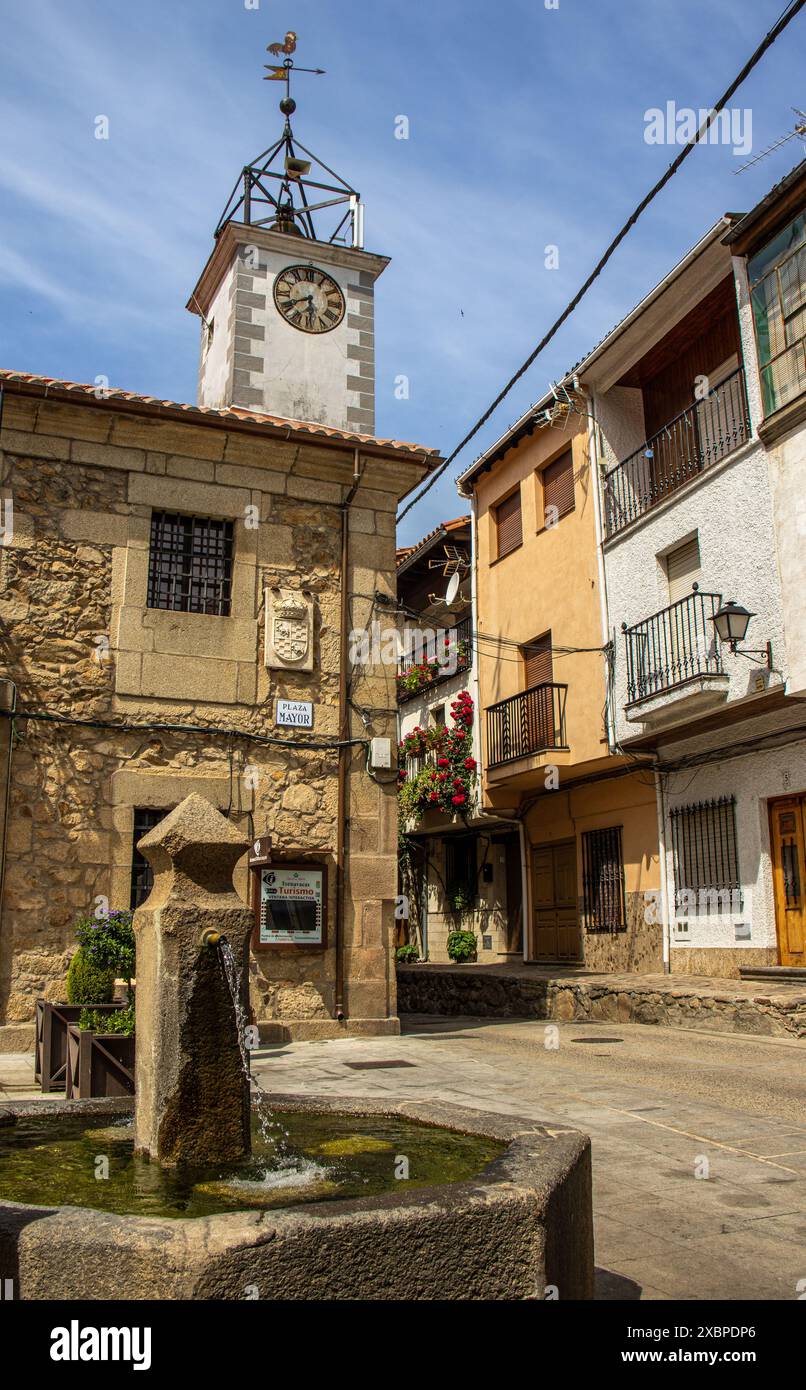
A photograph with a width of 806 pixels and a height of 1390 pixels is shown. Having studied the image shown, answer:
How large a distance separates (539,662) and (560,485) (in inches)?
117

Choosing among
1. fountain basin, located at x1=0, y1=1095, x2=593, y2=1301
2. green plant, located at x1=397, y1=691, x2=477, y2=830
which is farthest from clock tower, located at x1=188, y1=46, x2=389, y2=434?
fountain basin, located at x1=0, y1=1095, x2=593, y2=1301

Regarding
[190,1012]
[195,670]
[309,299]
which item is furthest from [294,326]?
[190,1012]

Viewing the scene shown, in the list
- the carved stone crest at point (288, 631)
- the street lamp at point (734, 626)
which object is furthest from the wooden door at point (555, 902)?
the carved stone crest at point (288, 631)

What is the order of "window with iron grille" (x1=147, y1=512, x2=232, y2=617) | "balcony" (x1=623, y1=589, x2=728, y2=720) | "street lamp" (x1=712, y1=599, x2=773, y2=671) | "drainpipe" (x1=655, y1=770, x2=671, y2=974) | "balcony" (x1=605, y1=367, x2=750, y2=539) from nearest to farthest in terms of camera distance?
"window with iron grille" (x1=147, y1=512, x2=232, y2=617), "street lamp" (x1=712, y1=599, x2=773, y2=671), "balcony" (x1=623, y1=589, x2=728, y2=720), "balcony" (x1=605, y1=367, x2=750, y2=539), "drainpipe" (x1=655, y1=770, x2=671, y2=974)

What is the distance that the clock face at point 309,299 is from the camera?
15.8 meters

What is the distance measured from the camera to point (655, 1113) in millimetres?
6605

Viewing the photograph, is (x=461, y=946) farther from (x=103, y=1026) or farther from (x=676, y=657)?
(x=103, y=1026)

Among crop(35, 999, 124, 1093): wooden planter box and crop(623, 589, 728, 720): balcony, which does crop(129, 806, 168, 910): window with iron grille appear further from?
crop(623, 589, 728, 720): balcony

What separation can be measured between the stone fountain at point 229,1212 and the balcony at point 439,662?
16.6 meters

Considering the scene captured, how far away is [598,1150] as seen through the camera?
18.4 ft

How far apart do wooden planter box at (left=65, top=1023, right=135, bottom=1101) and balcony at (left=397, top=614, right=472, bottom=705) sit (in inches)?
546

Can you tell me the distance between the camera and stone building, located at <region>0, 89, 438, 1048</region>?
407 inches
